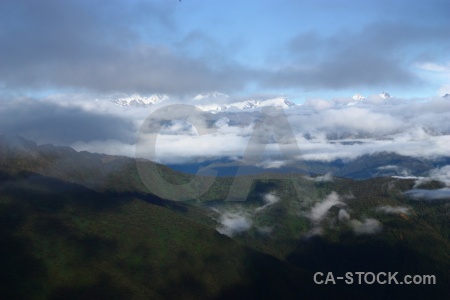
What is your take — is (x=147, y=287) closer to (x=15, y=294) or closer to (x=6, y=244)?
(x=15, y=294)

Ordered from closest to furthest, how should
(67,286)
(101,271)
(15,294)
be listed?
(15,294) < (67,286) < (101,271)

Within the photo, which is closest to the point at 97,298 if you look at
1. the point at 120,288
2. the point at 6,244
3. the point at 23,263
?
the point at 120,288

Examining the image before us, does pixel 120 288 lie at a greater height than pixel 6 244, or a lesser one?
lesser

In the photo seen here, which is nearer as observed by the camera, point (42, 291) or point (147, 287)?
point (42, 291)

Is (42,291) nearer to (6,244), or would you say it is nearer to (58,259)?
(58,259)

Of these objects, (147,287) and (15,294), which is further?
(147,287)

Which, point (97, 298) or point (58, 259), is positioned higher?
point (58, 259)

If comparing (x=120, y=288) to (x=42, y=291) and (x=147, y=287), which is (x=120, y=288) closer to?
(x=147, y=287)

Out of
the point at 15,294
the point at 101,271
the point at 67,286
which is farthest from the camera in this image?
the point at 101,271
